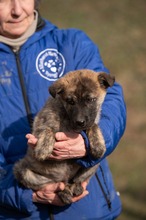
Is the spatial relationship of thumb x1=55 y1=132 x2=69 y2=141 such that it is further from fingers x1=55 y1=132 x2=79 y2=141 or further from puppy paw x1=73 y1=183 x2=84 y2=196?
puppy paw x1=73 y1=183 x2=84 y2=196

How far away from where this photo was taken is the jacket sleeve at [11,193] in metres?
4.95

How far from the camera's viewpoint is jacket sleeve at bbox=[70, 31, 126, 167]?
480 cm

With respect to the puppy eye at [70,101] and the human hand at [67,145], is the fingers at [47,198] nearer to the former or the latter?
the human hand at [67,145]

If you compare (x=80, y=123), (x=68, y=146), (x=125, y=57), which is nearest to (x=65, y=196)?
(x=68, y=146)

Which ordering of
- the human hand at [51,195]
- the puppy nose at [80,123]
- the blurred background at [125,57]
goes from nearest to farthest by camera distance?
the puppy nose at [80,123] < the human hand at [51,195] < the blurred background at [125,57]

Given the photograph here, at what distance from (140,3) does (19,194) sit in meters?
14.9

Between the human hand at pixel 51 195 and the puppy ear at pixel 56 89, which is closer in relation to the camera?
the puppy ear at pixel 56 89

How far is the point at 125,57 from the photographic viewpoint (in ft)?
53.3

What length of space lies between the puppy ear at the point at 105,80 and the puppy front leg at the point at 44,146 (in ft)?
1.97

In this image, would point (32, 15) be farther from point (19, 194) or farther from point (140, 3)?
point (140, 3)

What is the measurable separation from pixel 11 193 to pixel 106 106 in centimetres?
103

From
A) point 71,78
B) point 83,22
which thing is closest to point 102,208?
point 71,78

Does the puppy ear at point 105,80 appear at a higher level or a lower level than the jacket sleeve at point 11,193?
higher

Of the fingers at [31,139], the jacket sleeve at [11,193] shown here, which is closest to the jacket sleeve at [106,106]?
A: the fingers at [31,139]
